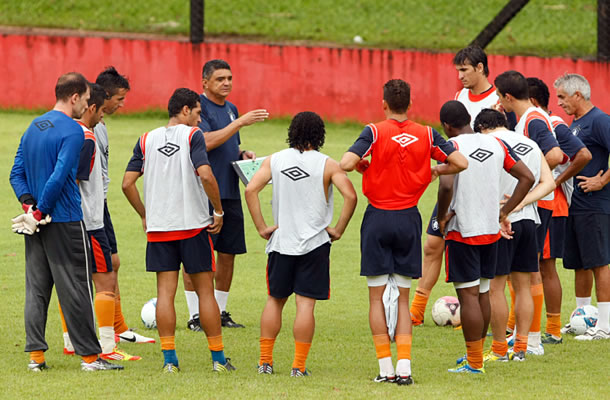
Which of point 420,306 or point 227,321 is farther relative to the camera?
point 420,306

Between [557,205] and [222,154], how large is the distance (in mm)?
2956

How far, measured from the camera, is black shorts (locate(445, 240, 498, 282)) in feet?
22.6

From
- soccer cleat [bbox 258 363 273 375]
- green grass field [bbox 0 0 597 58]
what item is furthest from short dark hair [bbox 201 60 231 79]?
green grass field [bbox 0 0 597 58]

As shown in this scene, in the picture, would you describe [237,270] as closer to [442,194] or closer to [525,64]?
[442,194]

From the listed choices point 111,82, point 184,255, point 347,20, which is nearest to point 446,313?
point 184,255

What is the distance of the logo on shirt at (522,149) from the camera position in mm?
7152

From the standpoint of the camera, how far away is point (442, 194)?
6.85m

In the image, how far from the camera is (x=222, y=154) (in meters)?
8.56

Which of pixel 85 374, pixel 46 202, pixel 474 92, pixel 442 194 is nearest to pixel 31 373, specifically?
pixel 85 374

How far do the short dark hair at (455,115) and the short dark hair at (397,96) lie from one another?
48 cm

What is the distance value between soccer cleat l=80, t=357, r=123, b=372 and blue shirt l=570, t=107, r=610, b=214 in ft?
13.7

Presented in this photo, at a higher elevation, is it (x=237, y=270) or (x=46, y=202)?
(x=46, y=202)

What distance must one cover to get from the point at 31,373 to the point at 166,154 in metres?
1.80

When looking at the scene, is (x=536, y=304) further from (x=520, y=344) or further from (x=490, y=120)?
(x=490, y=120)
